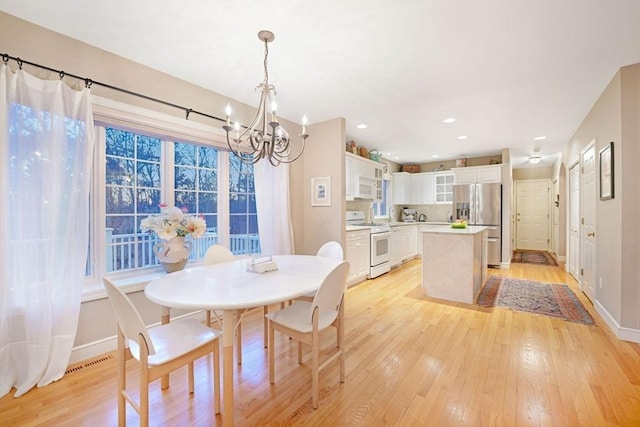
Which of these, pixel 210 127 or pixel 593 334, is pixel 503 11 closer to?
pixel 210 127

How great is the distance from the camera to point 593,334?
2562 millimetres

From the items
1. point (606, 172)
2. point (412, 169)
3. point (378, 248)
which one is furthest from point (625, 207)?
point (412, 169)

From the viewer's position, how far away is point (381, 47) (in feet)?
7.04

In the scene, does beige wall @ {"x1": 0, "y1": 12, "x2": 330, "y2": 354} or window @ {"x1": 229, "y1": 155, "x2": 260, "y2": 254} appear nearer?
beige wall @ {"x1": 0, "y1": 12, "x2": 330, "y2": 354}

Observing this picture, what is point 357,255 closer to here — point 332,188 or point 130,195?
point 332,188

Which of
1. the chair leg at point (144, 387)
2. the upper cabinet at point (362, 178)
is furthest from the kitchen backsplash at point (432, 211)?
the chair leg at point (144, 387)

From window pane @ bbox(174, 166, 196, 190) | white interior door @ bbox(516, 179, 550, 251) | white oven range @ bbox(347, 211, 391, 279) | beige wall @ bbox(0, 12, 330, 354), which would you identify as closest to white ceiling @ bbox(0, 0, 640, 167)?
beige wall @ bbox(0, 12, 330, 354)

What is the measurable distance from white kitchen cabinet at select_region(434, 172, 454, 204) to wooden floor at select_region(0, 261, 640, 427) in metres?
4.08

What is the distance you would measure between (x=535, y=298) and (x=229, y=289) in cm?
404

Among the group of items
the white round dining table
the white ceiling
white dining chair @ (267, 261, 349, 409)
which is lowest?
white dining chair @ (267, 261, 349, 409)

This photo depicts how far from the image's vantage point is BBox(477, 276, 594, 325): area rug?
3.09 m

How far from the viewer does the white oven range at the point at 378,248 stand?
4.59 m

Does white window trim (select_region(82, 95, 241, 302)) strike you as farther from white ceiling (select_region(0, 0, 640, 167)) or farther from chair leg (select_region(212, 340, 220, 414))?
chair leg (select_region(212, 340, 220, 414))

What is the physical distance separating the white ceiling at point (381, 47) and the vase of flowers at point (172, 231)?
1.36 meters
